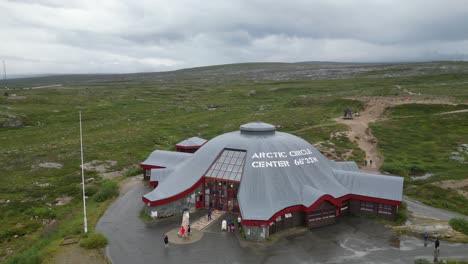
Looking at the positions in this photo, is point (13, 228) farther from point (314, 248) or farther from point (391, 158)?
point (391, 158)

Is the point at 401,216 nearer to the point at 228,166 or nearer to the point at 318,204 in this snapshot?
the point at 318,204

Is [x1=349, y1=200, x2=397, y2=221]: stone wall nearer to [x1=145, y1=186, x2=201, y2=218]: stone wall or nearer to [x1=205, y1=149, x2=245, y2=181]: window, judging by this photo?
[x1=205, y1=149, x2=245, y2=181]: window

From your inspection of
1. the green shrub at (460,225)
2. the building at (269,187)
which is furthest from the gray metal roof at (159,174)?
the green shrub at (460,225)

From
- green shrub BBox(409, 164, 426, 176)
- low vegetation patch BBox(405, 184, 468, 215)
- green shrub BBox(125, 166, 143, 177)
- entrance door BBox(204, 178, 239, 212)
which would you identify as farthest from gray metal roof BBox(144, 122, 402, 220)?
green shrub BBox(409, 164, 426, 176)

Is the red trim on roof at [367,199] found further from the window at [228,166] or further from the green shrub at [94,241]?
the green shrub at [94,241]

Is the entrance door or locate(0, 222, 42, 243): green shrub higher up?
the entrance door

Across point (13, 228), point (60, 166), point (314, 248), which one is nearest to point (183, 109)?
point (60, 166)
